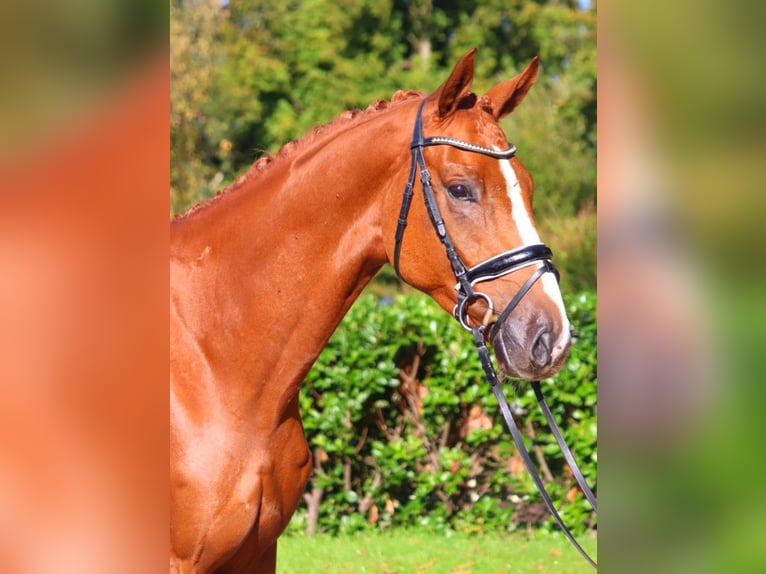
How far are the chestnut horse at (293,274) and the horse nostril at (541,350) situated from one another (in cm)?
4

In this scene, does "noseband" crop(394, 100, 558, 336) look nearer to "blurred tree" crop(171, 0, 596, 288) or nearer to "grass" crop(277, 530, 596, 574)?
"grass" crop(277, 530, 596, 574)

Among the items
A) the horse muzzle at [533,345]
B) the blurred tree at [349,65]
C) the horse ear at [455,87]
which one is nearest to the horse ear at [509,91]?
the horse ear at [455,87]

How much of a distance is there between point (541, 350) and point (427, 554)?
377cm

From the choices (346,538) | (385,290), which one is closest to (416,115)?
(346,538)

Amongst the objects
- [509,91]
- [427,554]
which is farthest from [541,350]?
[427,554]

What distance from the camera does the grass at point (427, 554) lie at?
5.41 meters

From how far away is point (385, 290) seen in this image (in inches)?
571

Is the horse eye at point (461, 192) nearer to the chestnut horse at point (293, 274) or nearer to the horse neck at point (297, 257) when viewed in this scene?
the chestnut horse at point (293, 274)

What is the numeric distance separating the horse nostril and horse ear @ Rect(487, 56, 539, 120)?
0.82 m

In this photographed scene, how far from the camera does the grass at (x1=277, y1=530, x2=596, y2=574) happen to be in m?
5.41

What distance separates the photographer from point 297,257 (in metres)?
2.62
